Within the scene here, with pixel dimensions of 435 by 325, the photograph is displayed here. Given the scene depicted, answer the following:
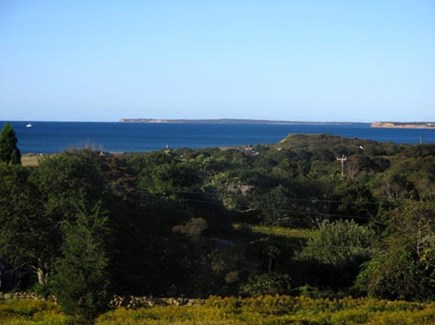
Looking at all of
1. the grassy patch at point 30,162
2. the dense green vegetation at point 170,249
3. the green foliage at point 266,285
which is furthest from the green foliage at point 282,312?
the grassy patch at point 30,162

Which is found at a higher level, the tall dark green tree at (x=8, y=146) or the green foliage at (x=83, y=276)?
the tall dark green tree at (x=8, y=146)

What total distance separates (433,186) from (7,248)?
27.7 m

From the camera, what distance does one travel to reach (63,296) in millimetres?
14148

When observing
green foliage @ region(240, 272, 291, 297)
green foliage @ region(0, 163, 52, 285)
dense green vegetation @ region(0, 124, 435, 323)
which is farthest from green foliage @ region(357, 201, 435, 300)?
green foliage @ region(0, 163, 52, 285)

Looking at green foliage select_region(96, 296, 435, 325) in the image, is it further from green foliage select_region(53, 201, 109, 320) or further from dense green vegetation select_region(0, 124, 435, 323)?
green foliage select_region(53, 201, 109, 320)

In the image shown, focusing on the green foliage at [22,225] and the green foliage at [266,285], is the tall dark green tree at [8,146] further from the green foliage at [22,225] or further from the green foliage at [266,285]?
the green foliage at [266,285]

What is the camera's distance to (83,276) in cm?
1387

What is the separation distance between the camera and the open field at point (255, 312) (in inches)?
612

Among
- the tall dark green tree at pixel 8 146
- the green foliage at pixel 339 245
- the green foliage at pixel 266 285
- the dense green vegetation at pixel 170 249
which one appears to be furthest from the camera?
the tall dark green tree at pixel 8 146

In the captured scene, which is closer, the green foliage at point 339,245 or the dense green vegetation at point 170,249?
the dense green vegetation at point 170,249

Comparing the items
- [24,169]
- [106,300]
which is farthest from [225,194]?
[106,300]

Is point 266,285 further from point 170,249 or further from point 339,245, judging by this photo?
point 339,245

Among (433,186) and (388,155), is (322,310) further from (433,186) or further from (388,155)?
(388,155)

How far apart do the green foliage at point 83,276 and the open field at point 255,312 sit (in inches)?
44.2
